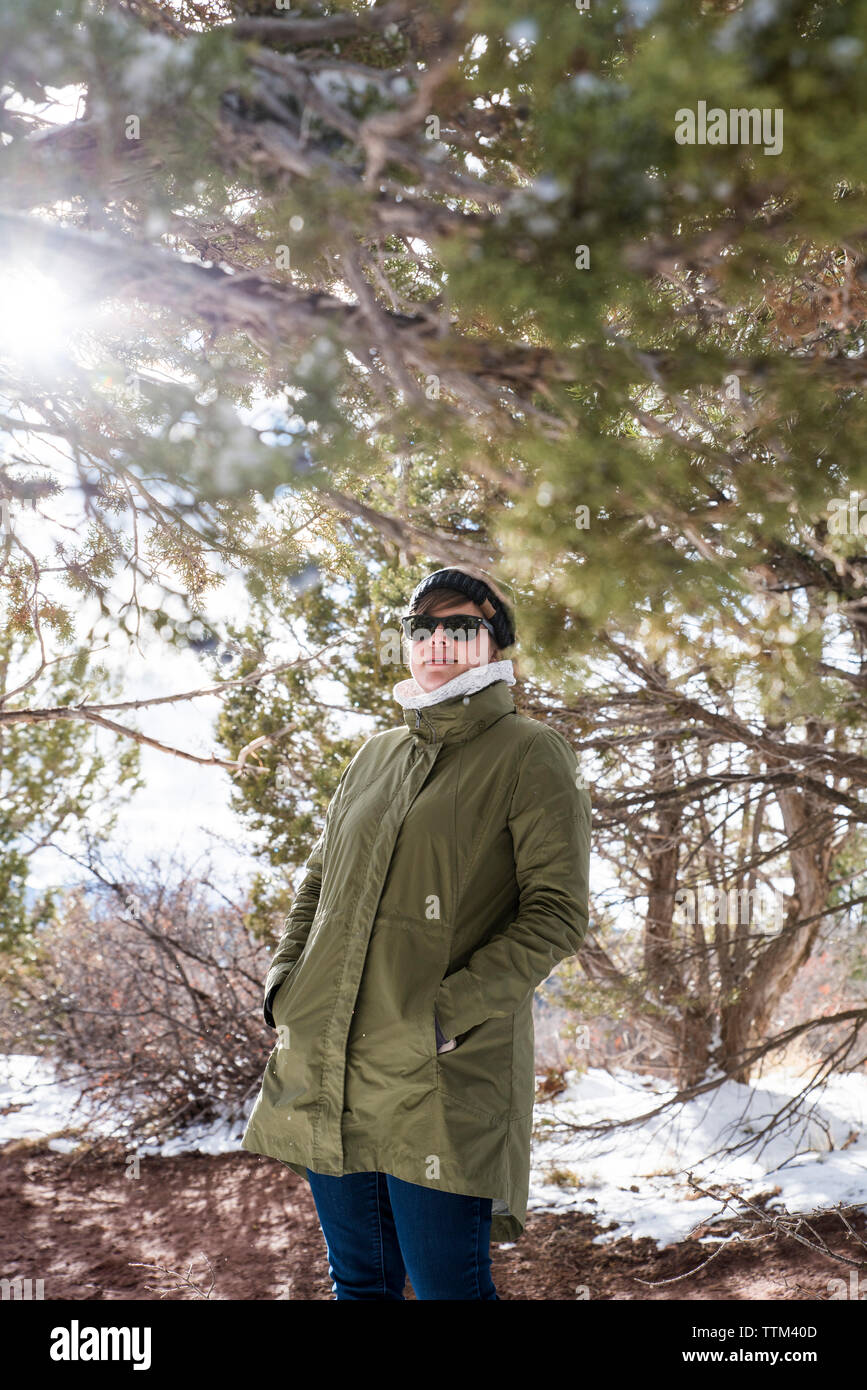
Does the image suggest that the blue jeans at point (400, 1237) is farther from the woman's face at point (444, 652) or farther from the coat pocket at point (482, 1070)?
the woman's face at point (444, 652)

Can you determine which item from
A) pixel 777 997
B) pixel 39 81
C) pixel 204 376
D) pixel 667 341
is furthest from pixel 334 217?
pixel 777 997

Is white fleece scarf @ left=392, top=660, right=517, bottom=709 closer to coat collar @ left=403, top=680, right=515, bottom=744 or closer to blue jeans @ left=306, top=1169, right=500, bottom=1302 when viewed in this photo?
coat collar @ left=403, top=680, right=515, bottom=744

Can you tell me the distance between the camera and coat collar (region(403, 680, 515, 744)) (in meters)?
1.75

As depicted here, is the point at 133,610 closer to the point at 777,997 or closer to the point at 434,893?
the point at 434,893

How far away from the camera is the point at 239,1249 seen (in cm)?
377

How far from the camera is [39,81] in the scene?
42.0 inches

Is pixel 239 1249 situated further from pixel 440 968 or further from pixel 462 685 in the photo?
pixel 462 685

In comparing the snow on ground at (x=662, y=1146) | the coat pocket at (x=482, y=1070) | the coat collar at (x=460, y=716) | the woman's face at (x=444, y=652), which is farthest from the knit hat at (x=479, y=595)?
the snow on ground at (x=662, y=1146)

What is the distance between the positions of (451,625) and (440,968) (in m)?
0.64

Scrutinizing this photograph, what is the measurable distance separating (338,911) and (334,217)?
1120mm

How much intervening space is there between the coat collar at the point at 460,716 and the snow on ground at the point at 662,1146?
2600mm

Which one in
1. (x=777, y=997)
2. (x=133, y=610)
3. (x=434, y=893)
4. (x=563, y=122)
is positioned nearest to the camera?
(x=563, y=122)

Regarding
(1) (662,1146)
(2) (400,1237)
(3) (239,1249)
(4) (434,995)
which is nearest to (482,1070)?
(4) (434,995)

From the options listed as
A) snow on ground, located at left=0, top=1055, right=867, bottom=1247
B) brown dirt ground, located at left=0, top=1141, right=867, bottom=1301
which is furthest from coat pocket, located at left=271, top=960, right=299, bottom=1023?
snow on ground, located at left=0, top=1055, right=867, bottom=1247
